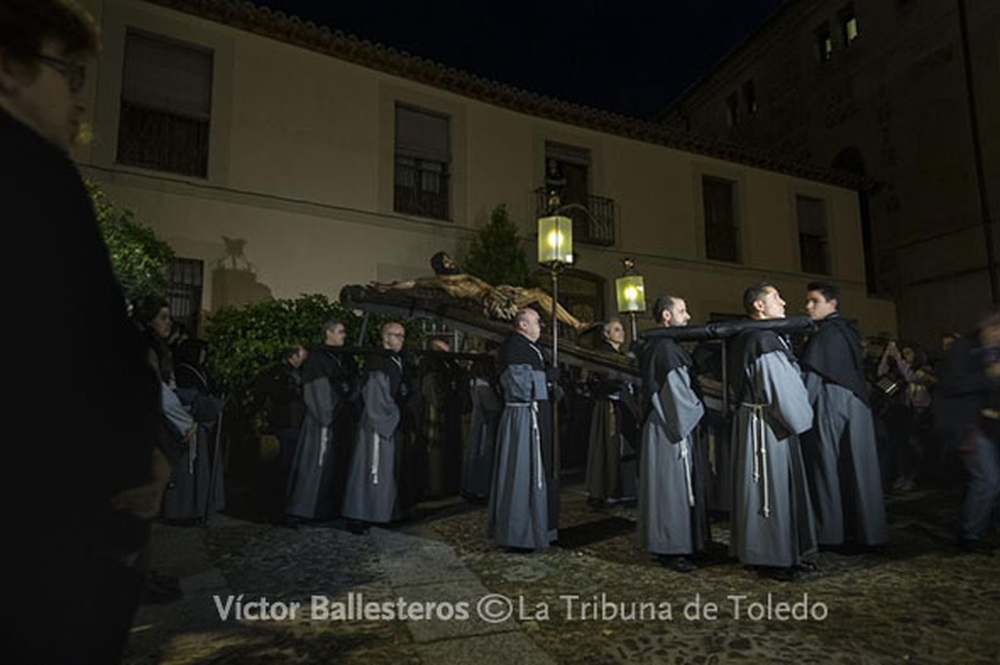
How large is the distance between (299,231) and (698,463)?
9.20 meters

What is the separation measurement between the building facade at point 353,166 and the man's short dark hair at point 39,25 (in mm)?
10498

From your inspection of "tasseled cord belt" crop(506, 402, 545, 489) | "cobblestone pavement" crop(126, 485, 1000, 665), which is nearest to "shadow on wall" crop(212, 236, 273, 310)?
"cobblestone pavement" crop(126, 485, 1000, 665)

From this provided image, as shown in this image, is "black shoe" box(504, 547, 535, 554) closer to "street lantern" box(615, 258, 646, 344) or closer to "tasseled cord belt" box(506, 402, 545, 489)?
"tasseled cord belt" box(506, 402, 545, 489)

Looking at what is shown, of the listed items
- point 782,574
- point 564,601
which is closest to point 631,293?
point 782,574

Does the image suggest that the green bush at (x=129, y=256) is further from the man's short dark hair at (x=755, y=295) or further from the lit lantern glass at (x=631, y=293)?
the lit lantern glass at (x=631, y=293)

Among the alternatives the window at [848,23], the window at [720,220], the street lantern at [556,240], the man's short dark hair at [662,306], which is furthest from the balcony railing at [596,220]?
the window at [848,23]

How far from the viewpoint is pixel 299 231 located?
1162cm

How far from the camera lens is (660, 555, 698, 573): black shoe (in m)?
4.29

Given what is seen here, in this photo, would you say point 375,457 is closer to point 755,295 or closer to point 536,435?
point 536,435

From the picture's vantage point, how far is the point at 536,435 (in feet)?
16.4

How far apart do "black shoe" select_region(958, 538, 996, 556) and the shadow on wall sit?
33.6ft

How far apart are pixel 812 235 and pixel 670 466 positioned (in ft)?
54.3

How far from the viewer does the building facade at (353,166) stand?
10688 millimetres

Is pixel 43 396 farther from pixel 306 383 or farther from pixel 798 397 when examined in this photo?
pixel 306 383
